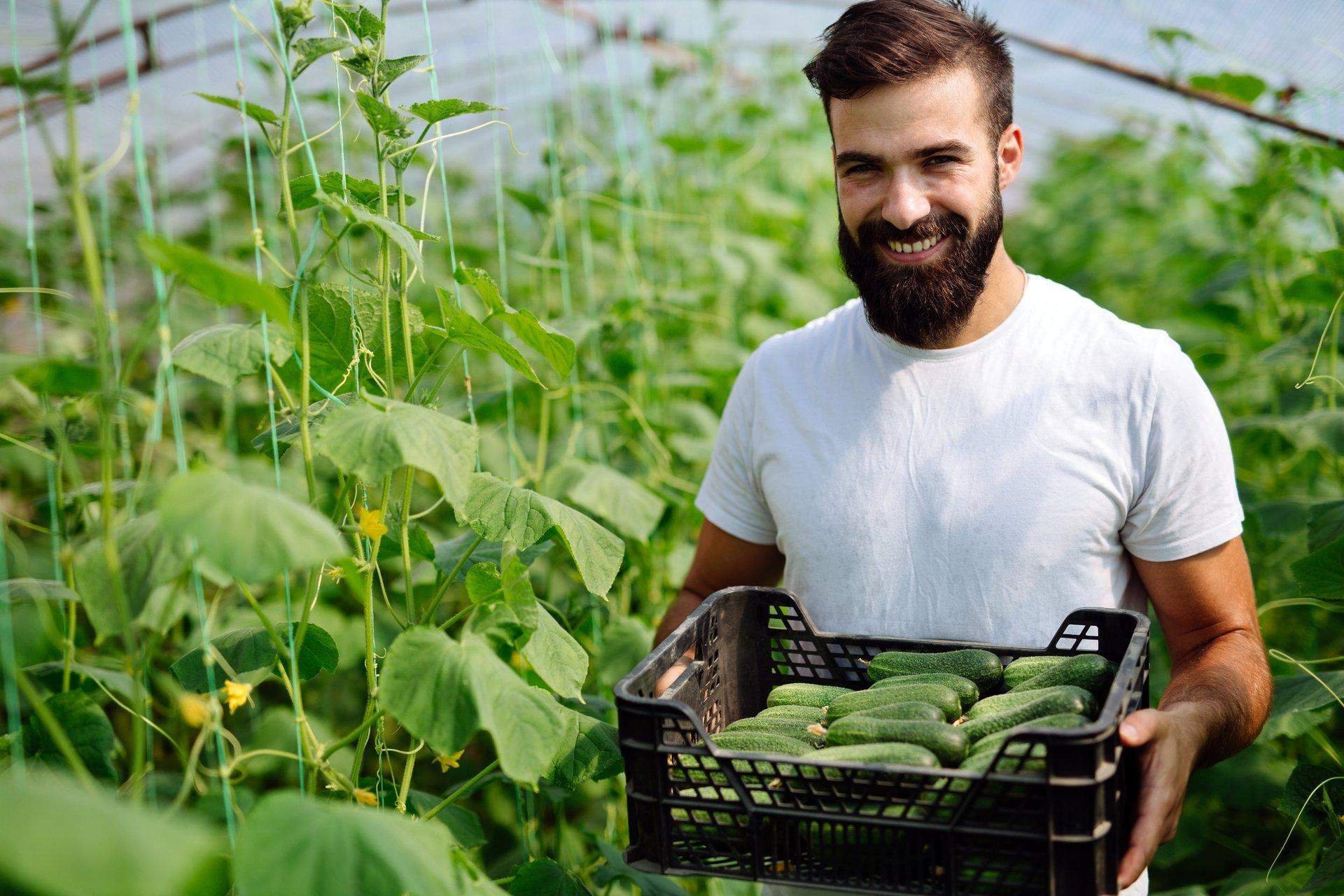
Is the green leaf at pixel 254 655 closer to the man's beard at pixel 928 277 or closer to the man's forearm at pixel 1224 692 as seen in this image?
the man's beard at pixel 928 277

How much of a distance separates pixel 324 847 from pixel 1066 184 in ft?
37.5

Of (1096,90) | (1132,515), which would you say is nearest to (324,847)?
(1132,515)

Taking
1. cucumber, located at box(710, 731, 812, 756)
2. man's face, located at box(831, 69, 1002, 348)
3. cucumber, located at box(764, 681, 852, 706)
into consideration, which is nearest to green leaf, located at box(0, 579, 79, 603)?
cucumber, located at box(710, 731, 812, 756)

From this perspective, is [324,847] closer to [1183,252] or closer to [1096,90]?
[1183,252]

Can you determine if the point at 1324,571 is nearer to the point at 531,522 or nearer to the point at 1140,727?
the point at 1140,727

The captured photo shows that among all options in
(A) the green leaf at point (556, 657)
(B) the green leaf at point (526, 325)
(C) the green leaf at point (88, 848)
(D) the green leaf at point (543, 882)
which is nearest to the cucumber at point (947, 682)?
(A) the green leaf at point (556, 657)

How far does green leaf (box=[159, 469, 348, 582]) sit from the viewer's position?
1.19m

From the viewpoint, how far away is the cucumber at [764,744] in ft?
5.57

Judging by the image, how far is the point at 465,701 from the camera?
60.1 inches

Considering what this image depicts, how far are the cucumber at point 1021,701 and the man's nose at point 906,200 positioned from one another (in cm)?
94

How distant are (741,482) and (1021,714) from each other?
106 centimetres

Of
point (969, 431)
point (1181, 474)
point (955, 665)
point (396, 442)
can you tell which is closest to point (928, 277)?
point (969, 431)

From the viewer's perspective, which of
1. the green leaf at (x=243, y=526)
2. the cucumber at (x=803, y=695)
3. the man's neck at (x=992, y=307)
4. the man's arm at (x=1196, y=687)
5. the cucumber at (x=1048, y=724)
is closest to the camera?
the green leaf at (x=243, y=526)

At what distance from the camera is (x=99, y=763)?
188 centimetres
